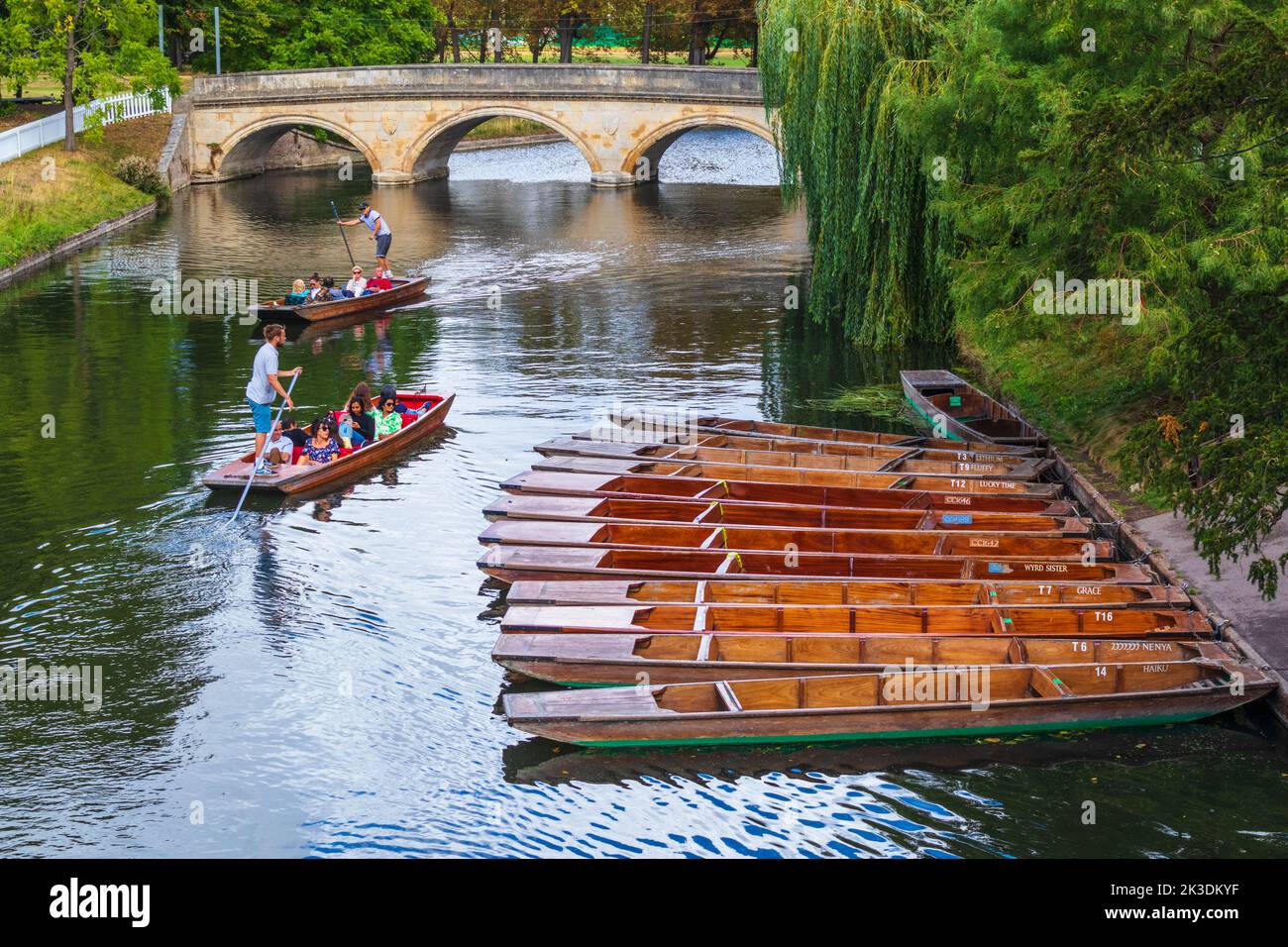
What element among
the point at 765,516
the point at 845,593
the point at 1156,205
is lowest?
the point at 845,593

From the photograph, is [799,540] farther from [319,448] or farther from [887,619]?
[319,448]

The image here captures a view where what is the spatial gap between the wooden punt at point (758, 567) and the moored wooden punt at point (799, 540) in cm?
12

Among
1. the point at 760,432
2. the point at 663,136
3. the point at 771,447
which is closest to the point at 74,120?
the point at 663,136

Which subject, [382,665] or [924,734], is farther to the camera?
[382,665]

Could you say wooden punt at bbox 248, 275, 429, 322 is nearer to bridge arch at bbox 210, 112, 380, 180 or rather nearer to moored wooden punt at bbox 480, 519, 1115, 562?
moored wooden punt at bbox 480, 519, 1115, 562

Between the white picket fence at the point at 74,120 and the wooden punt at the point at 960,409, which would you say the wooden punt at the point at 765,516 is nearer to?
the wooden punt at the point at 960,409

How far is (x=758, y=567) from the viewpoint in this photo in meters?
13.8

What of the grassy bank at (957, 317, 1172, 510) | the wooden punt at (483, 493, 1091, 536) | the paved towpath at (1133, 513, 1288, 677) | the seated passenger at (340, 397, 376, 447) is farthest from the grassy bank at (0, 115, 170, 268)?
the paved towpath at (1133, 513, 1288, 677)

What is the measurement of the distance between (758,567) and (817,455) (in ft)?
11.7

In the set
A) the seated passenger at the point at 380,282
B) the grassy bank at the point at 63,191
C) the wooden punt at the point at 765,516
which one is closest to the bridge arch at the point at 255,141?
the grassy bank at the point at 63,191

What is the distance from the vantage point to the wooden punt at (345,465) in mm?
16750

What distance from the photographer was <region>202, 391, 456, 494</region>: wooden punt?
659 inches

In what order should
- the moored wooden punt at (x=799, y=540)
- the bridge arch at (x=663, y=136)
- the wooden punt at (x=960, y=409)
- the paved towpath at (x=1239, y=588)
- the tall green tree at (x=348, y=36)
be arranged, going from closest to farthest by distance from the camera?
the paved towpath at (x=1239, y=588)
the moored wooden punt at (x=799, y=540)
the wooden punt at (x=960, y=409)
the bridge arch at (x=663, y=136)
the tall green tree at (x=348, y=36)
